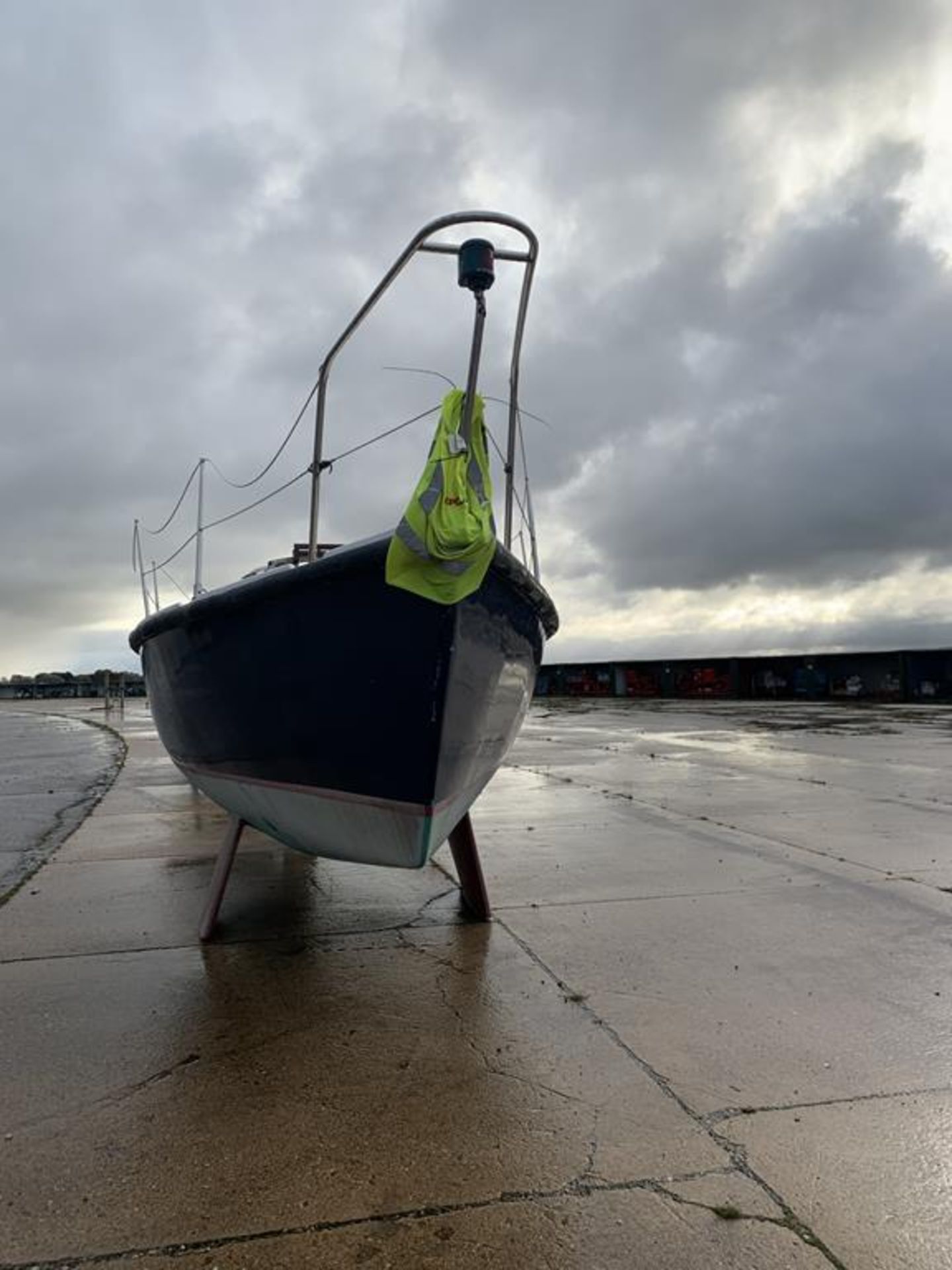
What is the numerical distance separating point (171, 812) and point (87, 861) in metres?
2.15

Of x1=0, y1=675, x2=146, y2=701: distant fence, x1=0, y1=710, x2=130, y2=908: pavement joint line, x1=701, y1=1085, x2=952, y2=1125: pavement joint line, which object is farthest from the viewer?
x1=0, y1=675, x2=146, y2=701: distant fence

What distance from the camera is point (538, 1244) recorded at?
1716 mm

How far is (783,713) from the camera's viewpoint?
2005 cm

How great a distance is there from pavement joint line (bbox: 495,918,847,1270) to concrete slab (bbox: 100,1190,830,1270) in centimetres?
3

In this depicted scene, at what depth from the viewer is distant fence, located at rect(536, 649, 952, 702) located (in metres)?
24.3

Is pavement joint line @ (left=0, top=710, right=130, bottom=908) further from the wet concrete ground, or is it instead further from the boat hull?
the boat hull

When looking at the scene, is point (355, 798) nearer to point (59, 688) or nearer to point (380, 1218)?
point (380, 1218)

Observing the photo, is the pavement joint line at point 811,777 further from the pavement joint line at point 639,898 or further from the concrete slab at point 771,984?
the concrete slab at point 771,984

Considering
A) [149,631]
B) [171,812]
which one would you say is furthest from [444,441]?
[171,812]

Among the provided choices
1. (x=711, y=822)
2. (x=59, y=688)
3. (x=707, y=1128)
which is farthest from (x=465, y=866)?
(x=59, y=688)

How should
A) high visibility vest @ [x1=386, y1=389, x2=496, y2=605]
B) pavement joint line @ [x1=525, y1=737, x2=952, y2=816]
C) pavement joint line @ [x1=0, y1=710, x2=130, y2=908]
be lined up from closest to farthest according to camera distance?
high visibility vest @ [x1=386, y1=389, x2=496, y2=605] → pavement joint line @ [x1=0, y1=710, x2=130, y2=908] → pavement joint line @ [x1=525, y1=737, x2=952, y2=816]

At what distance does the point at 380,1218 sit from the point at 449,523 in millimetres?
1937

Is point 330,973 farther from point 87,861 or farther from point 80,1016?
point 87,861

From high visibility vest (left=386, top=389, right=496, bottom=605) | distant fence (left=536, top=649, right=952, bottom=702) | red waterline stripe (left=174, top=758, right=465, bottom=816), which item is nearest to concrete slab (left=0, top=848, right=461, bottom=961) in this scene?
red waterline stripe (left=174, top=758, right=465, bottom=816)
